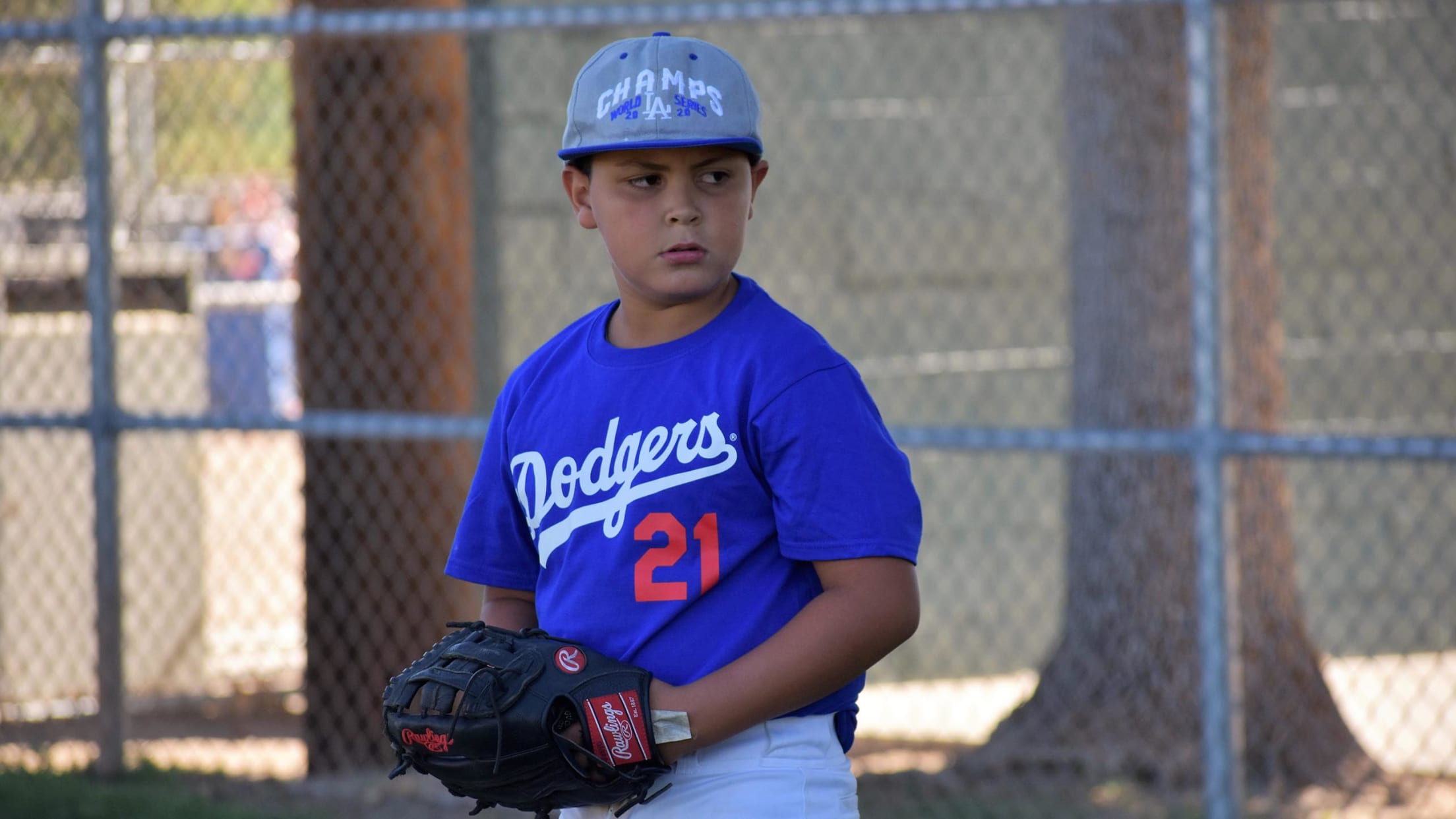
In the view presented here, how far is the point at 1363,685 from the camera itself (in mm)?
6246

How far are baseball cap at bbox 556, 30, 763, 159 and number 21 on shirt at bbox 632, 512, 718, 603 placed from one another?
0.48 metres

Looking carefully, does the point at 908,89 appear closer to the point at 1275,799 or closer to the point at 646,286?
the point at 1275,799

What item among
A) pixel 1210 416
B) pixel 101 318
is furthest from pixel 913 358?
pixel 101 318

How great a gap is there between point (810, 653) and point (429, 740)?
0.49m

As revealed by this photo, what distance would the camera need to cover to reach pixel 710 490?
1886mm

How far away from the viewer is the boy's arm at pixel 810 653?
1.81 meters

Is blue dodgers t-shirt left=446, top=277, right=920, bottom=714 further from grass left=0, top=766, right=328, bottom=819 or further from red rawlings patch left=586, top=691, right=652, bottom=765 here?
grass left=0, top=766, right=328, bottom=819

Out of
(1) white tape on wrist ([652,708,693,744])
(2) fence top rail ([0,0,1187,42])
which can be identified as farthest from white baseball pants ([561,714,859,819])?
(2) fence top rail ([0,0,1187,42])

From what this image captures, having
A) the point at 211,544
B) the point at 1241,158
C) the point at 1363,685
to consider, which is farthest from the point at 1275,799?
the point at 211,544

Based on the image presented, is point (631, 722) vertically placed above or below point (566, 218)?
below

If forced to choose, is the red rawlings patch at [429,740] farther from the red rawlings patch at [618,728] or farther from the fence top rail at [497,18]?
the fence top rail at [497,18]

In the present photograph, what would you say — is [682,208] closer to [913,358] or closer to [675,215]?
[675,215]

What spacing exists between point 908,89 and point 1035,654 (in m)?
2.52

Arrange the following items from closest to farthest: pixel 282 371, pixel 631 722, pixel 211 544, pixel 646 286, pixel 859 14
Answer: pixel 631 722, pixel 646 286, pixel 859 14, pixel 211 544, pixel 282 371
